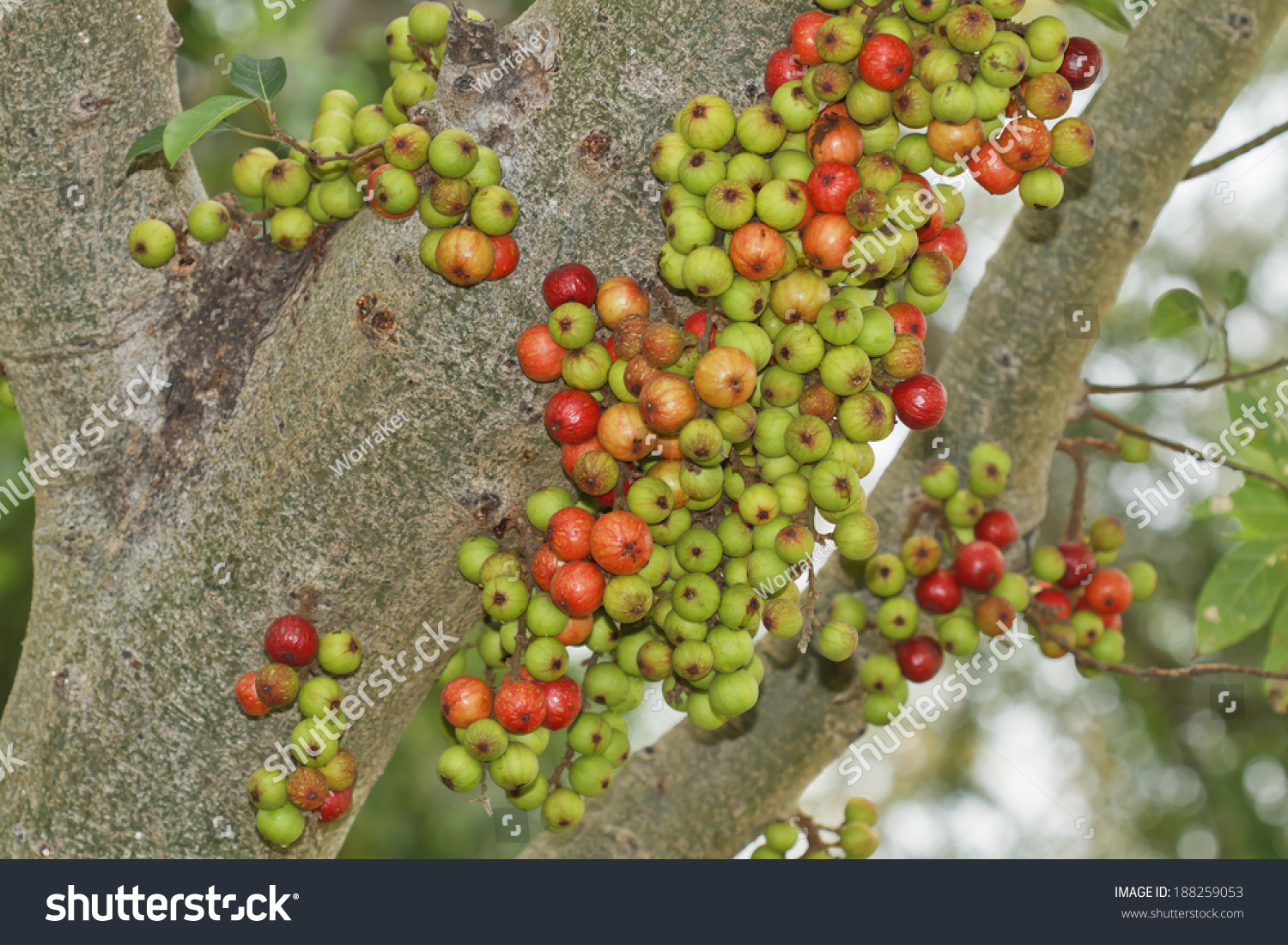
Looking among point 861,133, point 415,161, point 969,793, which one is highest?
point 861,133

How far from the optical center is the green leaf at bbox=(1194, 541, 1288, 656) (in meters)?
3.03

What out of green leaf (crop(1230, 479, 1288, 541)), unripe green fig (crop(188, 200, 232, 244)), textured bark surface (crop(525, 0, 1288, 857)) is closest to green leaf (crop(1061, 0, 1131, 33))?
textured bark surface (crop(525, 0, 1288, 857))

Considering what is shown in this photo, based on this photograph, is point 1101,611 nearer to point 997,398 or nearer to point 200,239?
point 997,398

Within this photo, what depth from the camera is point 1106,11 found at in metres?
2.43

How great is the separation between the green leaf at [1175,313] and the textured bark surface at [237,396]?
2.29 metres

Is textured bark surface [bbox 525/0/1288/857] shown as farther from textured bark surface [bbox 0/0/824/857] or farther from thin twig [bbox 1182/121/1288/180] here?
textured bark surface [bbox 0/0/824/857]

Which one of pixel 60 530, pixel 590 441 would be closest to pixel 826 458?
pixel 590 441

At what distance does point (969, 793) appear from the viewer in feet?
34.8

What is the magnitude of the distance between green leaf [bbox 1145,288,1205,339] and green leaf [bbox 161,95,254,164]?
2976mm

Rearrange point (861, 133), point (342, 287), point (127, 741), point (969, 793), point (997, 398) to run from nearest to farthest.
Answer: point (861, 133)
point (342, 287)
point (127, 741)
point (997, 398)
point (969, 793)

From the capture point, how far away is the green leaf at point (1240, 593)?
9.95 feet

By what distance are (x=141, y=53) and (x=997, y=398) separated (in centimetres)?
235

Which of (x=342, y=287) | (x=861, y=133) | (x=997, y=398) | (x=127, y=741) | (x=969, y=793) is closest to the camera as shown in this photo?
(x=861, y=133)
